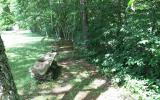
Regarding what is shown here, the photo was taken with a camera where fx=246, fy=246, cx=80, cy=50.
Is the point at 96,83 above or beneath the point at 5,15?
beneath

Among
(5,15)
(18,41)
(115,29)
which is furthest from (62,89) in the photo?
(5,15)

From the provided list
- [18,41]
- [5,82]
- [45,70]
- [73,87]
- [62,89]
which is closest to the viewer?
[5,82]

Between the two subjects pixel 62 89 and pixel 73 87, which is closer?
pixel 62 89

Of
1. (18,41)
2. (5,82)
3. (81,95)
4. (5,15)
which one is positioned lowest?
(81,95)

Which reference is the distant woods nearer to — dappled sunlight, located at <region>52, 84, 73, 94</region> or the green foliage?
dappled sunlight, located at <region>52, 84, 73, 94</region>

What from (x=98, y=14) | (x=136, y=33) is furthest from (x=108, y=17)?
(x=136, y=33)

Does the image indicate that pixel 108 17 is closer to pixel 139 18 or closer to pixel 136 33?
pixel 139 18

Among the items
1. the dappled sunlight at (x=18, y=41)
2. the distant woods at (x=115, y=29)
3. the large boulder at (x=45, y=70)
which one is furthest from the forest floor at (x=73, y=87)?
the dappled sunlight at (x=18, y=41)

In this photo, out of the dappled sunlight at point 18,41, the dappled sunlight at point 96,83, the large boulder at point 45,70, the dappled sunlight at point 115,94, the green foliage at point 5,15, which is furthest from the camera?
the green foliage at point 5,15

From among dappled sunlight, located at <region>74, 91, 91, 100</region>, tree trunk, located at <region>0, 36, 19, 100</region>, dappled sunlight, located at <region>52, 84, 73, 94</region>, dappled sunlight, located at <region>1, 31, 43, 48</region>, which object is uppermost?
tree trunk, located at <region>0, 36, 19, 100</region>

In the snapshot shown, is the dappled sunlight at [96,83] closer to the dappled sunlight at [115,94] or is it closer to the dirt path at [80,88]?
the dirt path at [80,88]

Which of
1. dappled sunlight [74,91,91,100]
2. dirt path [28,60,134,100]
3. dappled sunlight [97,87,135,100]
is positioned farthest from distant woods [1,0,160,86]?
dappled sunlight [74,91,91,100]

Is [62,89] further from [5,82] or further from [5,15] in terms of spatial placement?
[5,15]

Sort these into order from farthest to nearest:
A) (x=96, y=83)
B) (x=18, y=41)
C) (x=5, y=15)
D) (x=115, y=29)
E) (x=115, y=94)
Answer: (x=5, y=15), (x=18, y=41), (x=115, y=29), (x=96, y=83), (x=115, y=94)
